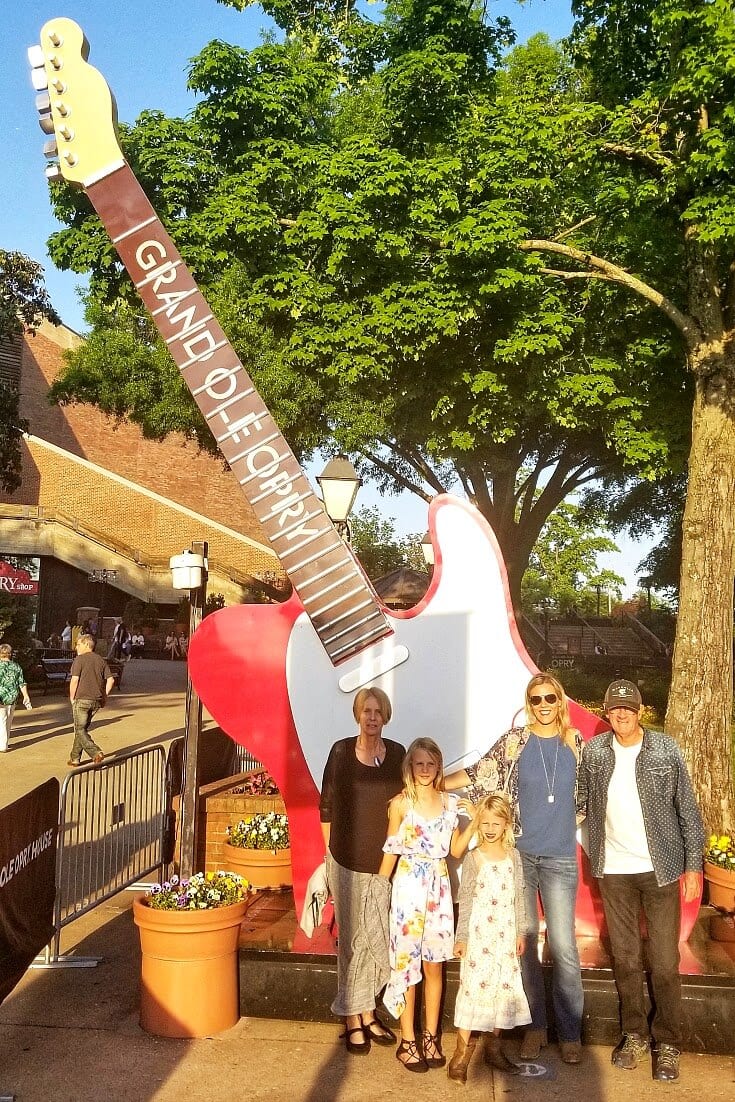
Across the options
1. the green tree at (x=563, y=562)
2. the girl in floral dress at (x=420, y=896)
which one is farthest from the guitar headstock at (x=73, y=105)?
the green tree at (x=563, y=562)

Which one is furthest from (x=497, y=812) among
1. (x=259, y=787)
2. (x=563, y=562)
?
(x=563, y=562)

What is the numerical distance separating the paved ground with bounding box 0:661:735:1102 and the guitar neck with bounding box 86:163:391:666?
2.10 m

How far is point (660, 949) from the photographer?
4598 mm

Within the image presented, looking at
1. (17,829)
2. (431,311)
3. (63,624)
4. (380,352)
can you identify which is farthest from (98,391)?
(63,624)

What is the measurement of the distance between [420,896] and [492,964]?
16.6 inches

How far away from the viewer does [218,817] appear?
23.0 ft

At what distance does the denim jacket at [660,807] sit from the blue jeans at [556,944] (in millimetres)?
214

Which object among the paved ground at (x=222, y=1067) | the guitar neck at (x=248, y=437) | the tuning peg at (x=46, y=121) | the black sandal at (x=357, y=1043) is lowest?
the paved ground at (x=222, y=1067)

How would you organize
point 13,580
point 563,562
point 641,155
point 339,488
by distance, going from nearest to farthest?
point 339,488 < point 641,155 < point 13,580 < point 563,562

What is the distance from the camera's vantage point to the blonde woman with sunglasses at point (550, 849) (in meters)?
4.62

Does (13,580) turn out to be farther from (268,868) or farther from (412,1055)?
(412,1055)

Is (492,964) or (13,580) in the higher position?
(13,580)

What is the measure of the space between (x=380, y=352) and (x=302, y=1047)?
34.0 feet

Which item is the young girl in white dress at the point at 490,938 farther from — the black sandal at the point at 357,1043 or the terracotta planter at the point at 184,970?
the terracotta planter at the point at 184,970
